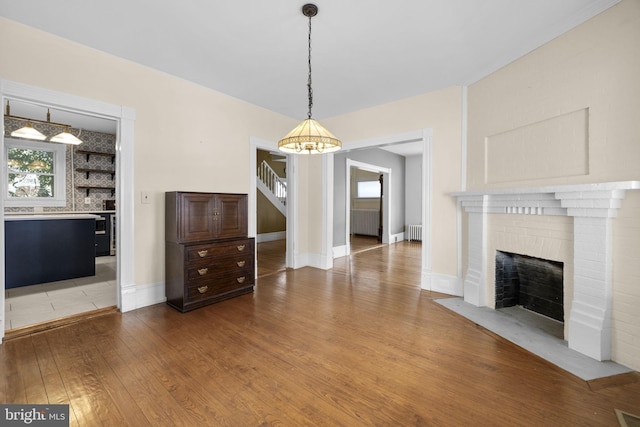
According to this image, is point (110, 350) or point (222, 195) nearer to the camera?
point (110, 350)

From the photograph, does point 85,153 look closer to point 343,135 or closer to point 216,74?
point 216,74

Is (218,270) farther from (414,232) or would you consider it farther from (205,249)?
(414,232)

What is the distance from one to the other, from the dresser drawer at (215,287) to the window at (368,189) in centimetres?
653

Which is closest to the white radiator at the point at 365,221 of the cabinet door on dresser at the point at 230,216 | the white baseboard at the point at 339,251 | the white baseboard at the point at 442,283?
the white baseboard at the point at 339,251

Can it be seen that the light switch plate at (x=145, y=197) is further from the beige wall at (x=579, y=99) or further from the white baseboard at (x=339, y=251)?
the beige wall at (x=579, y=99)

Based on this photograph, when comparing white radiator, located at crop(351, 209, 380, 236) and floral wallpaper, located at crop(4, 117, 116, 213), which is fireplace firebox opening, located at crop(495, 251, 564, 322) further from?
floral wallpaper, located at crop(4, 117, 116, 213)

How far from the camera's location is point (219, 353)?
2.21 m

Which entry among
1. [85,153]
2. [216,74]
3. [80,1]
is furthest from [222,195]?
[85,153]

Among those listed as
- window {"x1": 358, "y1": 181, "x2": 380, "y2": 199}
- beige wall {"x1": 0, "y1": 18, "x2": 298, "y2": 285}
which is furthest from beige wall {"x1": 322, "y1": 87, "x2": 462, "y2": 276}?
window {"x1": 358, "y1": 181, "x2": 380, "y2": 199}

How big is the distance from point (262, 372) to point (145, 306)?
2026mm

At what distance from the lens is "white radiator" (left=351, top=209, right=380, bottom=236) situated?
9008mm

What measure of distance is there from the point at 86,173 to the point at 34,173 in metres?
0.84

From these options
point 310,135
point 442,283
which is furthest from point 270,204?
point 310,135

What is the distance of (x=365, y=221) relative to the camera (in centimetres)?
927
